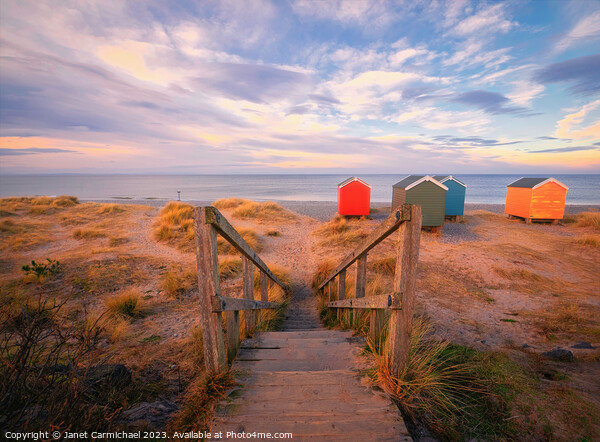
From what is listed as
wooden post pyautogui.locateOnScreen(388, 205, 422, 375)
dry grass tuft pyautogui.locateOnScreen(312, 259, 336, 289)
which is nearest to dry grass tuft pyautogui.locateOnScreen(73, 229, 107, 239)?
dry grass tuft pyautogui.locateOnScreen(312, 259, 336, 289)

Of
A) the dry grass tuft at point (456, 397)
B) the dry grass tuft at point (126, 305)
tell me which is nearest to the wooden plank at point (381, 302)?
the dry grass tuft at point (456, 397)

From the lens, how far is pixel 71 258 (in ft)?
28.3

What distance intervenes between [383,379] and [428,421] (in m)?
0.42

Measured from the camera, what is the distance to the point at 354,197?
56.6ft

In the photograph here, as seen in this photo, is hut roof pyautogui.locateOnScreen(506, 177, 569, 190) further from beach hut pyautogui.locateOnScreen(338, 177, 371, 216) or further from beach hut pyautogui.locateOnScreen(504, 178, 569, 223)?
beach hut pyautogui.locateOnScreen(338, 177, 371, 216)

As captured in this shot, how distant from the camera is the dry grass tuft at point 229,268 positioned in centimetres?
805

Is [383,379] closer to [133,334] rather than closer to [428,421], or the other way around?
[428,421]

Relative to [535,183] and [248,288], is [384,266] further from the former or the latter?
[535,183]

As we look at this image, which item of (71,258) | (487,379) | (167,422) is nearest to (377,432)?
(167,422)

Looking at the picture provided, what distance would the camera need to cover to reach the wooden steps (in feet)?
6.25

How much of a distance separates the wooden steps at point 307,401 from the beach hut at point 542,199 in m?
18.3

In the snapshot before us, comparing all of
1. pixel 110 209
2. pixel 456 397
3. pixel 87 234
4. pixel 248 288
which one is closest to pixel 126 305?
pixel 248 288

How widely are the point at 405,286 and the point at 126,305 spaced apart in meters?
5.52

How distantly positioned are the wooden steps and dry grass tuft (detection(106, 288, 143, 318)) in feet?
12.0
